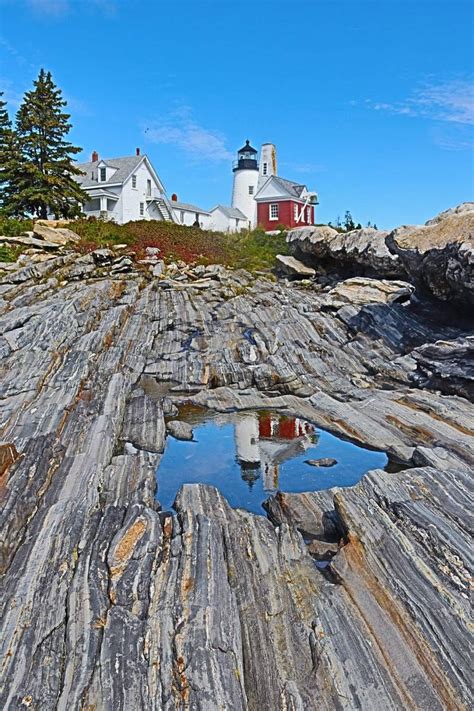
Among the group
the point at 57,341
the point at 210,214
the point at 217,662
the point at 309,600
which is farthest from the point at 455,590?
the point at 210,214

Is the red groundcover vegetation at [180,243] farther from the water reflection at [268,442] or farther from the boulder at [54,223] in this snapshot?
the water reflection at [268,442]

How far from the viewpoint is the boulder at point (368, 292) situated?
102 feet

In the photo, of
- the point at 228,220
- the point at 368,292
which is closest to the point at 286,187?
the point at 228,220

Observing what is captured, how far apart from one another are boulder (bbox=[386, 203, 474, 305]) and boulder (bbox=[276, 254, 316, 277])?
1570cm

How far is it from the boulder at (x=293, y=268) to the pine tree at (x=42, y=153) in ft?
57.2

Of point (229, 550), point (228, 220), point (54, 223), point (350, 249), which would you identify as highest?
point (228, 220)

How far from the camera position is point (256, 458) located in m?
17.0

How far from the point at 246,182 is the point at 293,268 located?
26.6 m

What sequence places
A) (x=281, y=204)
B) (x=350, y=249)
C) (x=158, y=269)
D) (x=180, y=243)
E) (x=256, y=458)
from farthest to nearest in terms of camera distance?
(x=281, y=204) < (x=180, y=243) < (x=158, y=269) < (x=350, y=249) < (x=256, y=458)

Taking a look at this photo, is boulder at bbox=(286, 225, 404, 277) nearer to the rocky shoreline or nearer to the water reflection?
the rocky shoreline

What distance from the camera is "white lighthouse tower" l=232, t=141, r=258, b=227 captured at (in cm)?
6538

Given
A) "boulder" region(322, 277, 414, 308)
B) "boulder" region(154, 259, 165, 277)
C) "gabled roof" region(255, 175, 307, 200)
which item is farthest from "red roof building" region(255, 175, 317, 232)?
"boulder" region(322, 277, 414, 308)

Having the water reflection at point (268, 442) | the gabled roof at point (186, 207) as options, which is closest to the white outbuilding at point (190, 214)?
the gabled roof at point (186, 207)

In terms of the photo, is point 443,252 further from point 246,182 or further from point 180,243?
point 246,182
